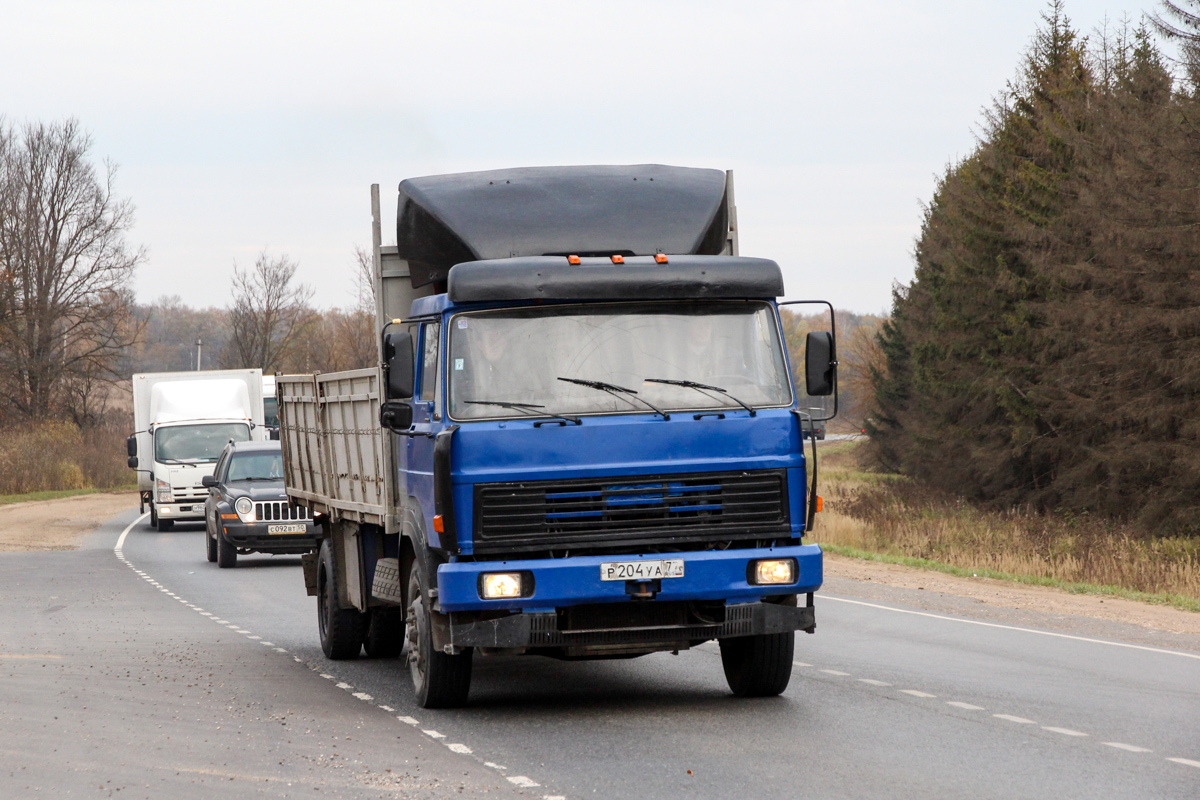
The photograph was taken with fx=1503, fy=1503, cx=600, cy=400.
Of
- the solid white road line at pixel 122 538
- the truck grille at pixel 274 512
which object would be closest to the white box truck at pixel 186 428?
the solid white road line at pixel 122 538

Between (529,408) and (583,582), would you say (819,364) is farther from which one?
(583,582)

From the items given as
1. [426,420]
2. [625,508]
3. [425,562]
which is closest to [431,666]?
[425,562]

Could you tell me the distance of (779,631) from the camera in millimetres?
8414

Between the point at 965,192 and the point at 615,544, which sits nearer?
the point at 615,544

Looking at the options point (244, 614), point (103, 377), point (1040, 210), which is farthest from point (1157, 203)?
point (103, 377)

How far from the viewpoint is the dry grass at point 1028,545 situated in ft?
64.0

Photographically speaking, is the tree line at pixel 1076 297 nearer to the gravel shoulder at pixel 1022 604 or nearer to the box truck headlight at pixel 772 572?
the gravel shoulder at pixel 1022 604

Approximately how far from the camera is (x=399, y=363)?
8500 millimetres

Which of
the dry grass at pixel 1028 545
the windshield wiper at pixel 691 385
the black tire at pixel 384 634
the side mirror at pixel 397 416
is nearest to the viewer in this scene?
the windshield wiper at pixel 691 385

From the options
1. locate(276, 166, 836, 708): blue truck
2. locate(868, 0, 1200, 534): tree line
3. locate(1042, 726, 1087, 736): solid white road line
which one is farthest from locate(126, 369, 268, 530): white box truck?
locate(1042, 726, 1087, 736): solid white road line

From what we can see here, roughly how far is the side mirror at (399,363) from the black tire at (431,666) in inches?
42.7

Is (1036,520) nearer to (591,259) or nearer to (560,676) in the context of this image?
(560,676)

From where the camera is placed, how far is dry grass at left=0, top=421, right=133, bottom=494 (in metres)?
52.8

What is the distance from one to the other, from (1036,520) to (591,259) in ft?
80.9
